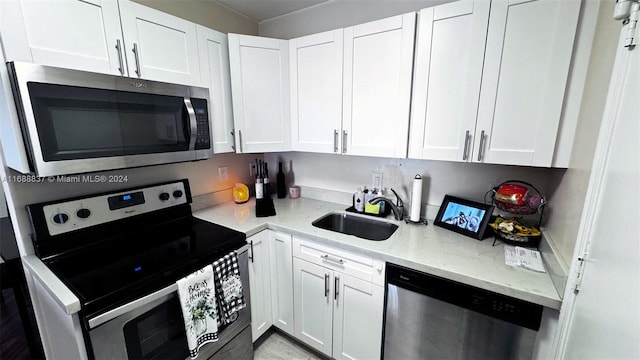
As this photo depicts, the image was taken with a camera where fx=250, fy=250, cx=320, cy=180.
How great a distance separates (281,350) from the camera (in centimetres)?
180

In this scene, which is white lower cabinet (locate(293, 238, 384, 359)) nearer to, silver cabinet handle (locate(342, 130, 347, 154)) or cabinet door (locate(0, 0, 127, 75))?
silver cabinet handle (locate(342, 130, 347, 154))

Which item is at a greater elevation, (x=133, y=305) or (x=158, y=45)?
(x=158, y=45)

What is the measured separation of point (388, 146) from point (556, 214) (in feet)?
2.87

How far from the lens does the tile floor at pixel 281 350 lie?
1.75m

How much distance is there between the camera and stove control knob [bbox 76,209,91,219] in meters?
1.29

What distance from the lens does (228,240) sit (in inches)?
55.2

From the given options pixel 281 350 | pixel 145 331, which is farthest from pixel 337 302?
pixel 145 331

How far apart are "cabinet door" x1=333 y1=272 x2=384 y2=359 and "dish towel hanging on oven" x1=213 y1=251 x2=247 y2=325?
0.56 meters

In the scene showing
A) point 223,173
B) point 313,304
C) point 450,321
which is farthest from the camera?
point 223,173

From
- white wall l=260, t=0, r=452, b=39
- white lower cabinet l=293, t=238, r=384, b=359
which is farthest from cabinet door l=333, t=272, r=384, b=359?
white wall l=260, t=0, r=452, b=39

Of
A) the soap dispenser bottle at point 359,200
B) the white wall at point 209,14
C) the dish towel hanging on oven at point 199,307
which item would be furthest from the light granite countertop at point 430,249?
the white wall at point 209,14

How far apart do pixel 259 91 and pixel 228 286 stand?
128cm

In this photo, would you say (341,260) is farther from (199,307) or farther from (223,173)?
(223,173)

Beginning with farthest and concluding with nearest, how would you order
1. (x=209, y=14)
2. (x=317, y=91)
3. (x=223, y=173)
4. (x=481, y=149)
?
(x=223, y=173) < (x=209, y=14) < (x=317, y=91) < (x=481, y=149)
